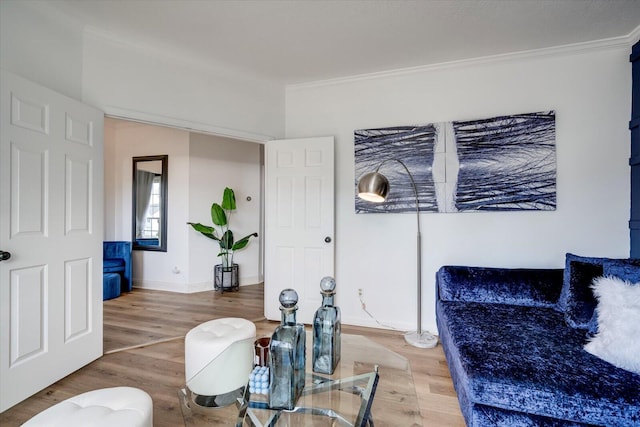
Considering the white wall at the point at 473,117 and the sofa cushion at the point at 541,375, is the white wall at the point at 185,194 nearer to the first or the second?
the white wall at the point at 473,117

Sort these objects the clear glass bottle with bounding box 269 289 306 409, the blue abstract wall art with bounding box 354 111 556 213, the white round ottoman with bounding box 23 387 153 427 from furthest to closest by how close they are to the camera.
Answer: the blue abstract wall art with bounding box 354 111 556 213 → the clear glass bottle with bounding box 269 289 306 409 → the white round ottoman with bounding box 23 387 153 427

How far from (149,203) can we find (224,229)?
1227mm

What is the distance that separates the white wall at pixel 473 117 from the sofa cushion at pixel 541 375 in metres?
1.06

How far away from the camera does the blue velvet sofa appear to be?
1.24 m

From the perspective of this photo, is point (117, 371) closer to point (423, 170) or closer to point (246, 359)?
point (246, 359)

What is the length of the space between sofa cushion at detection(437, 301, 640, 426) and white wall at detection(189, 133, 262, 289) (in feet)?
12.2

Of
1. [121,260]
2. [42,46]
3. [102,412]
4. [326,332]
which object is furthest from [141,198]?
[326,332]

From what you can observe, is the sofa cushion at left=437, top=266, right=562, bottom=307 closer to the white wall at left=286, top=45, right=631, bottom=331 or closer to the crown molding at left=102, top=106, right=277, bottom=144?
the white wall at left=286, top=45, right=631, bottom=331

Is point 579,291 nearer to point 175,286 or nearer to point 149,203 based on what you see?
point 175,286

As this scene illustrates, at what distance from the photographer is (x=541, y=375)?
133cm

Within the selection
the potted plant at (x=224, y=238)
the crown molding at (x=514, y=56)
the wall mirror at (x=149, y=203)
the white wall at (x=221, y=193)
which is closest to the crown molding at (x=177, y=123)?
the crown molding at (x=514, y=56)

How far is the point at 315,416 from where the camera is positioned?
Answer: 1204 millimetres

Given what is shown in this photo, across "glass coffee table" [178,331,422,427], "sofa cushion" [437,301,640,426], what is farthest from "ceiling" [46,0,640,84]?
"glass coffee table" [178,331,422,427]

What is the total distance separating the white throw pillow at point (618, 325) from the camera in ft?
4.45
